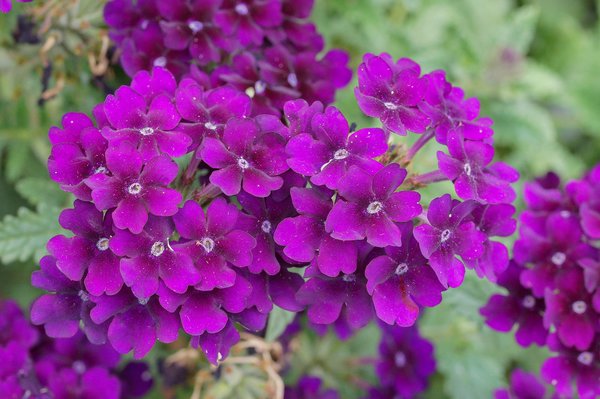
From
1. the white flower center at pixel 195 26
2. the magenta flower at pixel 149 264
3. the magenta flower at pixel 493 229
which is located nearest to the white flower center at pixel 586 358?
the magenta flower at pixel 493 229

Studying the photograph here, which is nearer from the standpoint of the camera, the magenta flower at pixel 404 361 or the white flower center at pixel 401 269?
the white flower center at pixel 401 269

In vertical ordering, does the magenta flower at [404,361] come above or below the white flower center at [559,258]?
below

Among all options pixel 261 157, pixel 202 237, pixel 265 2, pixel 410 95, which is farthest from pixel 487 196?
pixel 265 2

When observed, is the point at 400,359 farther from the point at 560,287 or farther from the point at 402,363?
the point at 560,287

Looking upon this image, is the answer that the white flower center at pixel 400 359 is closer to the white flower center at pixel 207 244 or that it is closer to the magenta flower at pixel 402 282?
the magenta flower at pixel 402 282

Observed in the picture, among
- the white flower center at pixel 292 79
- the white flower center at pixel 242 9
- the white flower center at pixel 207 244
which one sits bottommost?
the white flower center at pixel 207 244
